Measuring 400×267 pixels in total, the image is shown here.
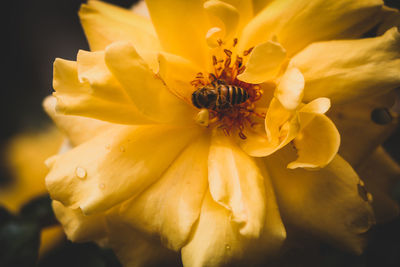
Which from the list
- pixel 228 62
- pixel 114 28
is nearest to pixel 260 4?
pixel 228 62

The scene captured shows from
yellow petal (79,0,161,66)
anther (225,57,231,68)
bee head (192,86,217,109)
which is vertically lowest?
bee head (192,86,217,109)

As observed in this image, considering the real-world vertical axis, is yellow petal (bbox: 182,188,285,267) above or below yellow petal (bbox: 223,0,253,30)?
below

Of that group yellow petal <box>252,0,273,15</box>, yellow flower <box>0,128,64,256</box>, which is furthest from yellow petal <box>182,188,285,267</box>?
yellow flower <box>0,128,64,256</box>

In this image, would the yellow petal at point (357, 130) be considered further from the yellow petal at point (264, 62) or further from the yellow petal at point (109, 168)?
the yellow petal at point (109, 168)

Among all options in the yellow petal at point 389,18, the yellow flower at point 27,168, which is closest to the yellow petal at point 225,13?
the yellow petal at point 389,18

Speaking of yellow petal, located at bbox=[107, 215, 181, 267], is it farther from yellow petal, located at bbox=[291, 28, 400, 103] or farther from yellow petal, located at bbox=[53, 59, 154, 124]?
yellow petal, located at bbox=[291, 28, 400, 103]

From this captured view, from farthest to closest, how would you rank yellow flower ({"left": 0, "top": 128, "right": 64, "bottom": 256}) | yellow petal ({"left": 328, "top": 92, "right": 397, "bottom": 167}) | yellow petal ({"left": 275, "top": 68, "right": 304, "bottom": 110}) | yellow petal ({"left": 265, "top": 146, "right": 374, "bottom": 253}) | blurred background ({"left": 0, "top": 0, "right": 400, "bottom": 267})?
yellow flower ({"left": 0, "top": 128, "right": 64, "bottom": 256})
blurred background ({"left": 0, "top": 0, "right": 400, "bottom": 267})
yellow petal ({"left": 328, "top": 92, "right": 397, "bottom": 167})
yellow petal ({"left": 265, "top": 146, "right": 374, "bottom": 253})
yellow petal ({"left": 275, "top": 68, "right": 304, "bottom": 110})
